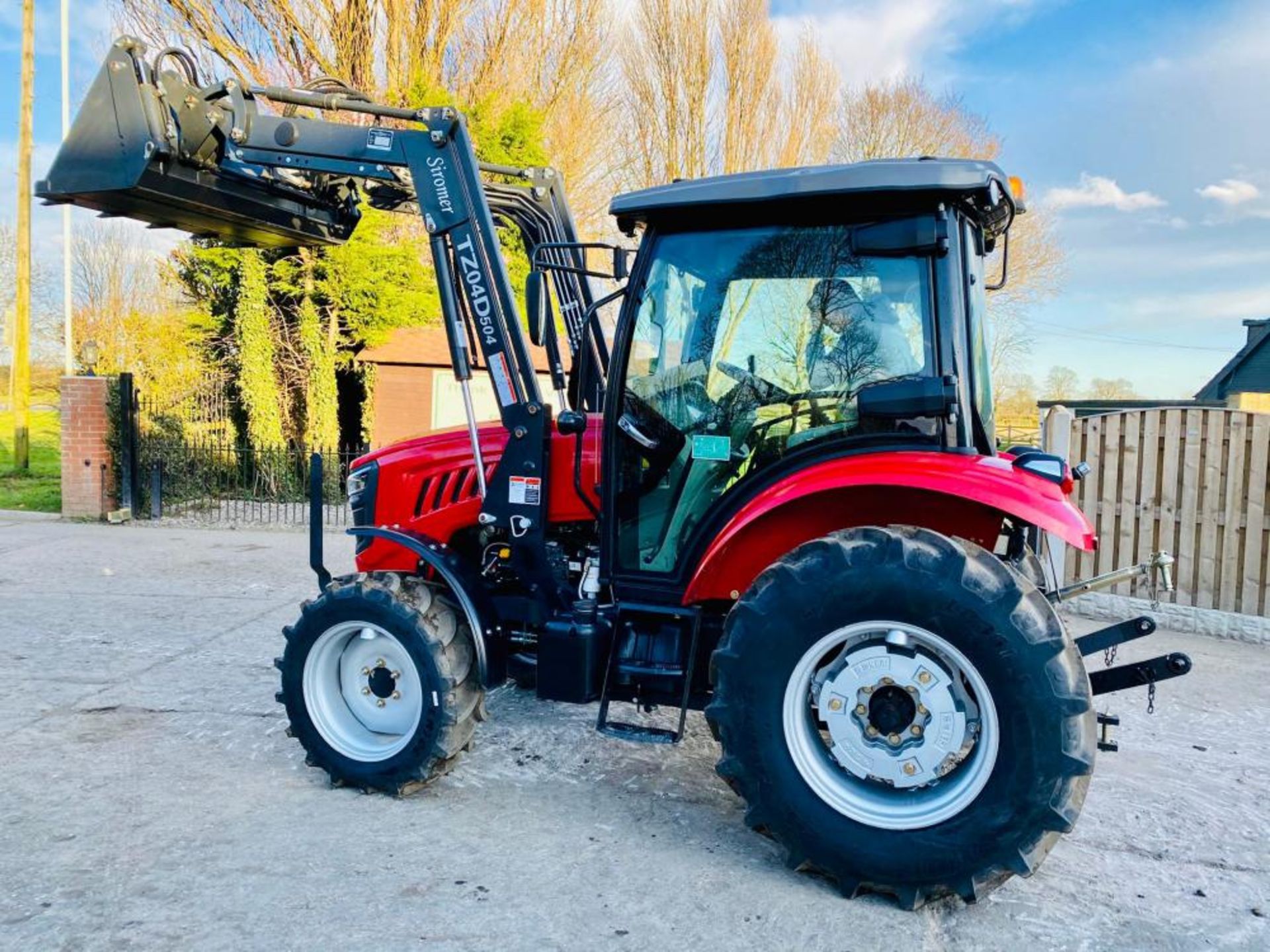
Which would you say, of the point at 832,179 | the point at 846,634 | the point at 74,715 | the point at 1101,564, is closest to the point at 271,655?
the point at 74,715

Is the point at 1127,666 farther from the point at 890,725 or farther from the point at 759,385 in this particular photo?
the point at 759,385

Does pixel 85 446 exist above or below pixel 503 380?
below

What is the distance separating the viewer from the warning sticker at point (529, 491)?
3797 millimetres

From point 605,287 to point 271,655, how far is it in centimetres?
323

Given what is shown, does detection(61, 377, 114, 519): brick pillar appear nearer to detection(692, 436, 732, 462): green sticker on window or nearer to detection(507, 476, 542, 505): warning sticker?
detection(507, 476, 542, 505): warning sticker

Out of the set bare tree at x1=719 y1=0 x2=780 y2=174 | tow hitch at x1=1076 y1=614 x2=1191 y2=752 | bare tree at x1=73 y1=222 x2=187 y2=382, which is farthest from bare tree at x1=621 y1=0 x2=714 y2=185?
tow hitch at x1=1076 y1=614 x2=1191 y2=752

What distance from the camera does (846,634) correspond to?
295 centimetres

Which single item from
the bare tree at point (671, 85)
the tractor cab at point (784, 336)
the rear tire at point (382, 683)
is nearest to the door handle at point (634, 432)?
the tractor cab at point (784, 336)

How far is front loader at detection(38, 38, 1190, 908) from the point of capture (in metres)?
2.85

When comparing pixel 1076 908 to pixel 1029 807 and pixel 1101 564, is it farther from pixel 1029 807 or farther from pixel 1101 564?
pixel 1101 564

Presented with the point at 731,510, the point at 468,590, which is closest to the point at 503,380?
the point at 468,590

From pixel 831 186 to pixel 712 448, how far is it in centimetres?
100

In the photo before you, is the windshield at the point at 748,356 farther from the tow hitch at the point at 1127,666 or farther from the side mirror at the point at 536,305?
the tow hitch at the point at 1127,666

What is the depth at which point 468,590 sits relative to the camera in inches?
148
